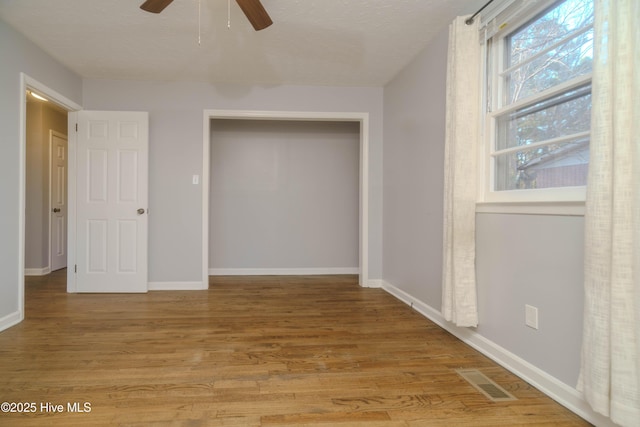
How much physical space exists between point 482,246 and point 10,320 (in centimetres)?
360

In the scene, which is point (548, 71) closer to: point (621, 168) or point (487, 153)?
point (487, 153)

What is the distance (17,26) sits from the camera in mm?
2719

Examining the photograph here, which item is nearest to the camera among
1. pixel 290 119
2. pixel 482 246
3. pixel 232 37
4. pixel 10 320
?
pixel 482 246

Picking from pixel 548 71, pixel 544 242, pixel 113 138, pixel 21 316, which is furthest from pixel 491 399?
pixel 113 138

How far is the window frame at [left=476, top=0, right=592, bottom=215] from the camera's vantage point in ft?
5.81

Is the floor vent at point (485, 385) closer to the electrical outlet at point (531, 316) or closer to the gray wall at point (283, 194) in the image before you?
the electrical outlet at point (531, 316)

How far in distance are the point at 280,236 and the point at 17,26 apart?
11.3 ft

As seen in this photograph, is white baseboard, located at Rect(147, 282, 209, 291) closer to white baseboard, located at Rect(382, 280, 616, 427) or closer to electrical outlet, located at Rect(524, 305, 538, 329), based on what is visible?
white baseboard, located at Rect(382, 280, 616, 427)

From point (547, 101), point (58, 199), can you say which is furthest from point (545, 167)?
point (58, 199)

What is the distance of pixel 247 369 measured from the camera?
6.46ft

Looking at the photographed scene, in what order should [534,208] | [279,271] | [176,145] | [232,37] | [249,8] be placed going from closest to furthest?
[534,208], [249,8], [232,37], [176,145], [279,271]

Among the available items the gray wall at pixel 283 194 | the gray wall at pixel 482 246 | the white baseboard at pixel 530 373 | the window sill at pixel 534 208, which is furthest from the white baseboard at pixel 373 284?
the window sill at pixel 534 208

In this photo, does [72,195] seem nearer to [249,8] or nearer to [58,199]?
[58,199]

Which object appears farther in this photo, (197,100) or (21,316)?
(197,100)
